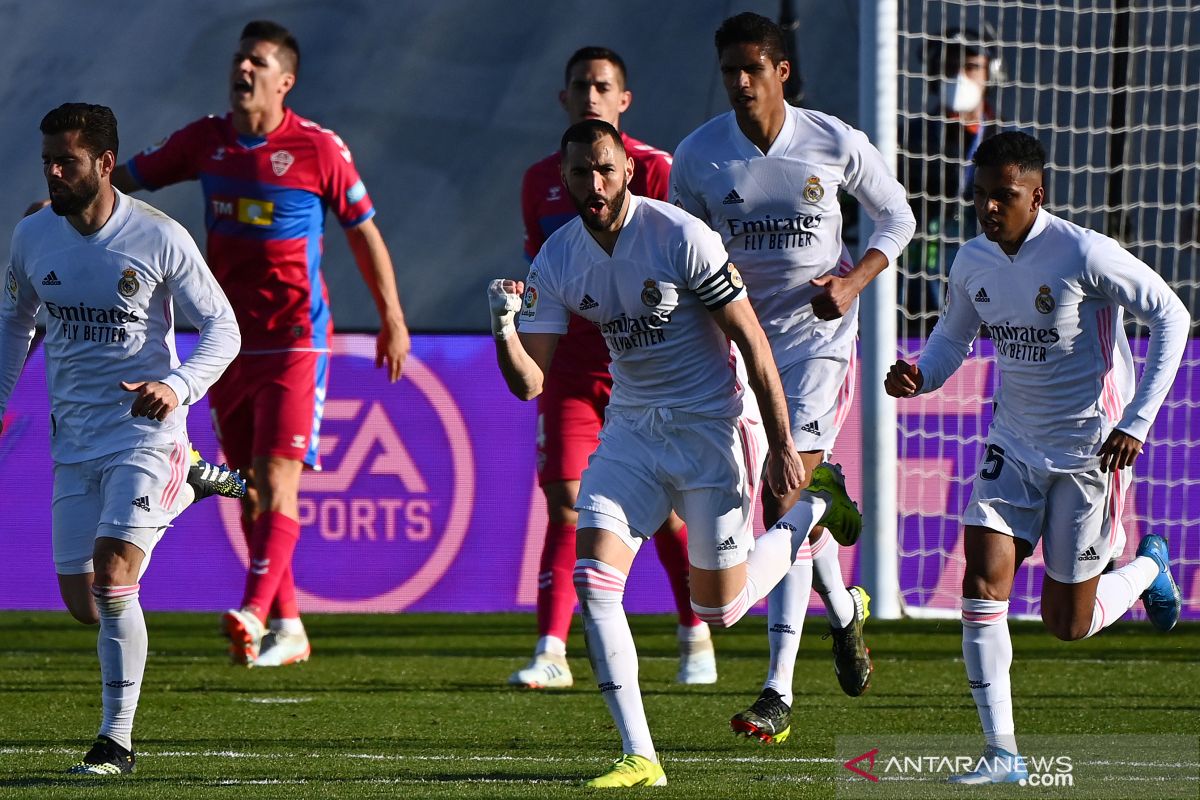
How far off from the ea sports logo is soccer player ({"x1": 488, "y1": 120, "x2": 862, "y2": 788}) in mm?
4803

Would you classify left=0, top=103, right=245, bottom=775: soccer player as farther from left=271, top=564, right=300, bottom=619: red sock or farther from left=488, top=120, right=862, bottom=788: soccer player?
left=271, top=564, right=300, bottom=619: red sock

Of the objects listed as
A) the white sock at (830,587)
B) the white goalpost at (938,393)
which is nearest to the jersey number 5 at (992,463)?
the white sock at (830,587)

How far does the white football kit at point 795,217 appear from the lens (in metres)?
6.48

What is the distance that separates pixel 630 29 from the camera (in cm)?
1480

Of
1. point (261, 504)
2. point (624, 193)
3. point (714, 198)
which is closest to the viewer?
point (624, 193)

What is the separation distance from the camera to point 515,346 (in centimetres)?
538

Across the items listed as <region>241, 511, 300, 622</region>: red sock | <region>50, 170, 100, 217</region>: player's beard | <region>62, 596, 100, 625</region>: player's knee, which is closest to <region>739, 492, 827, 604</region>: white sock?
<region>62, 596, 100, 625</region>: player's knee

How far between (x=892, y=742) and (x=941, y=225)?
5.15 metres

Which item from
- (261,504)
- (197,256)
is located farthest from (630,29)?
(197,256)

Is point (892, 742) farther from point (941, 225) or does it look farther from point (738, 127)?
point (941, 225)

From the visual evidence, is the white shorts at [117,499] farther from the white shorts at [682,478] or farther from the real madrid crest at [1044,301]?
the real madrid crest at [1044,301]

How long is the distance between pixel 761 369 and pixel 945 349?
0.96 meters

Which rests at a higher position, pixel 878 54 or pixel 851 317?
pixel 878 54

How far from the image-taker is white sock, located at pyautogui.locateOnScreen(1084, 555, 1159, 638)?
19.8 feet
